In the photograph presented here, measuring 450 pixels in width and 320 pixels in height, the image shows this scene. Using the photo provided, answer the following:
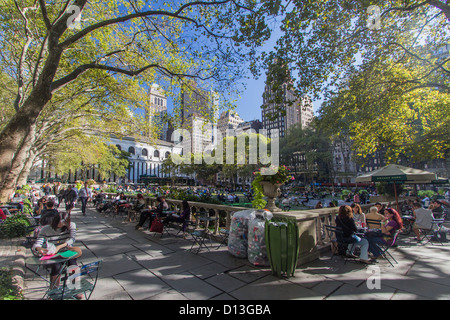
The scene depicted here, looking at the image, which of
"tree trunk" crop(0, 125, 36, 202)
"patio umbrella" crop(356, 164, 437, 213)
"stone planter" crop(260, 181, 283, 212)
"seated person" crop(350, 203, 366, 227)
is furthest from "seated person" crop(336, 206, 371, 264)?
"tree trunk" crop(0, 125, 36, 202)

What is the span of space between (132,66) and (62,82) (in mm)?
5669

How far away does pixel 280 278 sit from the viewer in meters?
3.60

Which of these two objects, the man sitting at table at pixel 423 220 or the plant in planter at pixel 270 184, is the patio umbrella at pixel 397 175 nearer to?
the man sitting at table at pixel 423 220

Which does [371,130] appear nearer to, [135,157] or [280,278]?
[280,278]

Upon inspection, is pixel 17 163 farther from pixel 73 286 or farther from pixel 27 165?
pixel 27 165

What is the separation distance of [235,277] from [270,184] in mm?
2683

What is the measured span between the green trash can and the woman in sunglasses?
2138 mm

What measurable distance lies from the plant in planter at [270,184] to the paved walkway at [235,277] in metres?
1.59

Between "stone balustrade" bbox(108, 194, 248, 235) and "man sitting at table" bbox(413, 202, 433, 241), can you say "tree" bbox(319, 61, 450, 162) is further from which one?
"stone balustrade" bbox(108, 194, 248, 235)

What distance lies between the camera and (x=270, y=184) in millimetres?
5680

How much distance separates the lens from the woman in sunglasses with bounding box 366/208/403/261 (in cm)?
446

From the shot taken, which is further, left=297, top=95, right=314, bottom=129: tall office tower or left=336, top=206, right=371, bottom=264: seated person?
left=297, top=95, right=314, bottom=129: tall office tower
